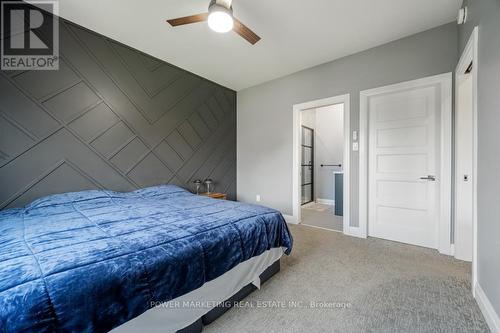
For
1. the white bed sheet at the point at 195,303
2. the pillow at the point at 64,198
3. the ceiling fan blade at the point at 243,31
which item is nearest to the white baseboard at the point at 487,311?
the white bed sheet at the point at 195,303

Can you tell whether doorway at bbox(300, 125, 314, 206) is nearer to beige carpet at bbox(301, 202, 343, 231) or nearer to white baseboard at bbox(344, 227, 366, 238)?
beige carpet at bbox(301, 202, 343, 231)

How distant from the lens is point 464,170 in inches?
91.3

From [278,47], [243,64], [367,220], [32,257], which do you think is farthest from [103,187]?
[367,220]

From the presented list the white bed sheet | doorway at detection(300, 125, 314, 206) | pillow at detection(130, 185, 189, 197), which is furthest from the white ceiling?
the white bed sheet

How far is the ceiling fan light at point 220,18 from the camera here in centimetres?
183

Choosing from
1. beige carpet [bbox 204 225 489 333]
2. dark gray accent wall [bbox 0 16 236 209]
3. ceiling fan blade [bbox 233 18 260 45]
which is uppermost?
ceiling fan blade [bbox 233 18 260 45]

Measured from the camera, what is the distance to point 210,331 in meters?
1.39

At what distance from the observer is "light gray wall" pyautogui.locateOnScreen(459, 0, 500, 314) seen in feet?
4.43

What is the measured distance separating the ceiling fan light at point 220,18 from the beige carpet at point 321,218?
317 centimetres

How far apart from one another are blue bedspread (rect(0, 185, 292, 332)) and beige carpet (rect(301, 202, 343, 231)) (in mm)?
1874

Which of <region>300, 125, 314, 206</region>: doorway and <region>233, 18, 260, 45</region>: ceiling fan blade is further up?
<region>233, 18, 260, 45</region>: ceiling fan blade

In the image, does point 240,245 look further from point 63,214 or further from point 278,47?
point 278,47

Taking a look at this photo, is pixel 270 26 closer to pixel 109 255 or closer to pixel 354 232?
pixel 109 255

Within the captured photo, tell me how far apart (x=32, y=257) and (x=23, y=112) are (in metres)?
2.02
